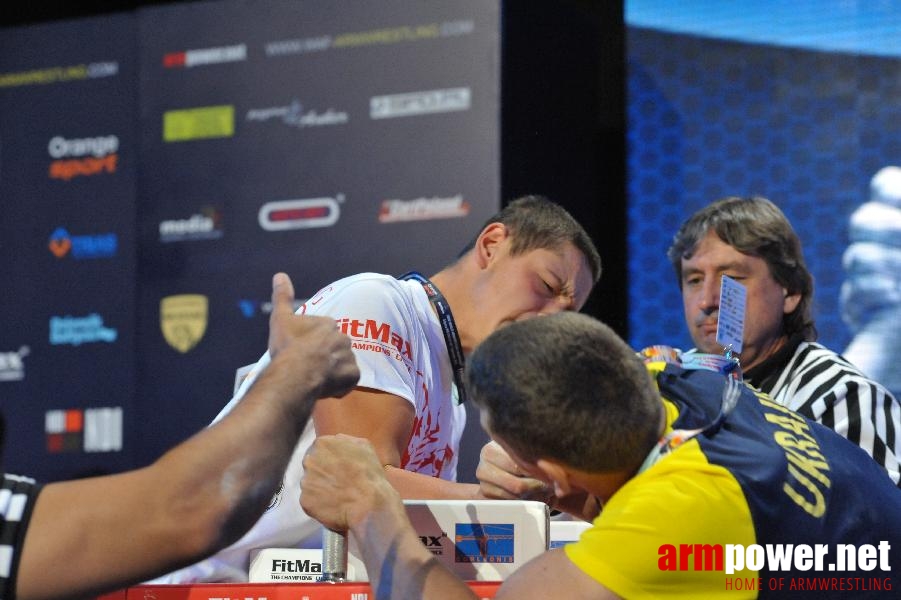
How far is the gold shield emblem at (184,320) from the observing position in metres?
4.37

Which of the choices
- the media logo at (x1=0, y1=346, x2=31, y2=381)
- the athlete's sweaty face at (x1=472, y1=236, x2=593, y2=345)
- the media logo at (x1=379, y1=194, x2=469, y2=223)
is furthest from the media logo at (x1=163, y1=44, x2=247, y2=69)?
the athlete's sweaty face at (x1=472, y1=236, x2=593, y2=345)

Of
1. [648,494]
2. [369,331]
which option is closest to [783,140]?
[369,331]

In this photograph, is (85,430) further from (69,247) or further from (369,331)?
(369,331)

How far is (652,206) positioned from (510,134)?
1.87 ft

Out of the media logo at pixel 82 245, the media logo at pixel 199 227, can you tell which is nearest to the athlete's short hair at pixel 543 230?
the media logo at pixel 199 227

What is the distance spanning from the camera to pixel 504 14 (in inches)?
157

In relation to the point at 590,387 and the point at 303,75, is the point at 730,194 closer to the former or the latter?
the point at 303,75

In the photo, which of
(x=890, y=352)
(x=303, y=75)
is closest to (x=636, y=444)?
(x=890, y=352)

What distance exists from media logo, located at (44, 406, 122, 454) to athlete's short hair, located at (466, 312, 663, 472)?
334 centimetres

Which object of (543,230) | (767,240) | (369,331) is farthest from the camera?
(767,240)

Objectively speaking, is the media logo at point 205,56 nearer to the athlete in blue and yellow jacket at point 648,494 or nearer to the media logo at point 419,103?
the media logo at point 419,103

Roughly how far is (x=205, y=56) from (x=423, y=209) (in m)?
1.18

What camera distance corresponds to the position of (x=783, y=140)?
3.94 metres

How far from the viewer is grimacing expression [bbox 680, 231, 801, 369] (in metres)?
2.70
